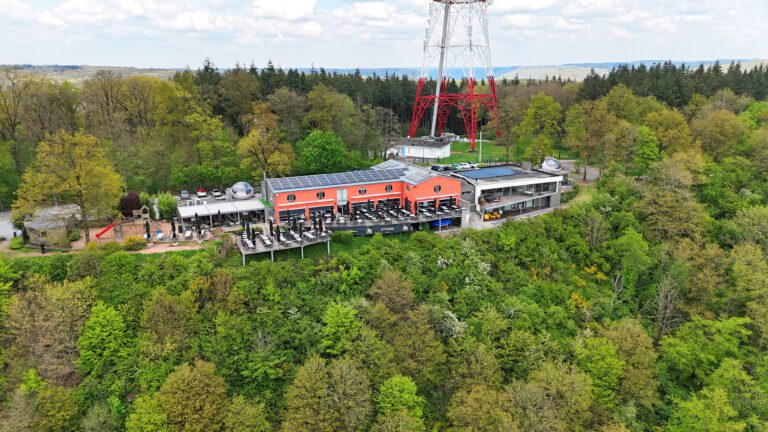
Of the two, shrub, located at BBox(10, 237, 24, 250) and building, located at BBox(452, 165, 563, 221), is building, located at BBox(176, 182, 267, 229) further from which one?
building, located at BBox(452, 165, 563, 221)

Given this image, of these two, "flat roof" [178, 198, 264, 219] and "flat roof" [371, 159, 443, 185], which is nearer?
"flat roof" [178, 198, 264, 219]

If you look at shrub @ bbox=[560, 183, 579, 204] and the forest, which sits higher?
shrub @ bbox=[560, 183, 579, 204]

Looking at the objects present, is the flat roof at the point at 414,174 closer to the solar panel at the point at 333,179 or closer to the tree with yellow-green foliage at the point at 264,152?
the solar panel at the point at 333,179

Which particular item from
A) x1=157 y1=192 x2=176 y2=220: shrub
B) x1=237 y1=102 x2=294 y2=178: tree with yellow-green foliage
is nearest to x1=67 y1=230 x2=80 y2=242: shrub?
x1=157 y1=192 x2=176 y2=220: shrub

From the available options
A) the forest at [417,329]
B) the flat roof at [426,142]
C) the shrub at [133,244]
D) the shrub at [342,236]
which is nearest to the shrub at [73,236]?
the forest at [417,329]

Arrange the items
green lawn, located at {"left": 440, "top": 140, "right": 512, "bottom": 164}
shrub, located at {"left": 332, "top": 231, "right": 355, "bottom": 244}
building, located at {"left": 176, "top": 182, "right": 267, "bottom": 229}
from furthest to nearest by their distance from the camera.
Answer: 1. green lawn, located at {"left": 440, "top": 140, "right": 512, "bottom": 164}
2. building, located at {"left": 176, "top": 182, "right": 267, "bottom": 229}
3. shrub, located at {"left": 332, "top": 231, "right": 355, "bottom": 244}

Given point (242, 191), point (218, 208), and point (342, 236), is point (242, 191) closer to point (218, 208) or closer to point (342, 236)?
point (218, 208)

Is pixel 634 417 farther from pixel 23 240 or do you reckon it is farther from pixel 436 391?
pixel 23 240

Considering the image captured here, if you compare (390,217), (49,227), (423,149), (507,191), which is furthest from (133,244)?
(423,149)
